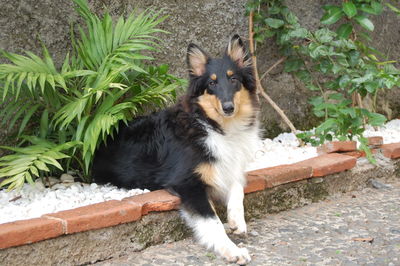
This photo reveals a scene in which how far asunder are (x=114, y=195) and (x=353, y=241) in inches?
65.3

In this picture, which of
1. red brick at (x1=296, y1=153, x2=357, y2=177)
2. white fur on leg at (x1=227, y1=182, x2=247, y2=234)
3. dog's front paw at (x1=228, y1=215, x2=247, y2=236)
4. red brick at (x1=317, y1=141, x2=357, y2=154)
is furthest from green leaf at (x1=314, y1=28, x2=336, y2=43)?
dog's front paw at (x1=228, y1=215, x2=247, y2=236)

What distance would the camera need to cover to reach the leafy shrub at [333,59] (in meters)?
4.66

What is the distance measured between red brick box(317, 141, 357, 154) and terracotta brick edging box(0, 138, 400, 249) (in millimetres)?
504

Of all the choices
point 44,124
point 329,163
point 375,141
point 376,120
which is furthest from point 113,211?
point 375,141

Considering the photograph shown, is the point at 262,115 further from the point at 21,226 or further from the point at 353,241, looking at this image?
the point at 21,226

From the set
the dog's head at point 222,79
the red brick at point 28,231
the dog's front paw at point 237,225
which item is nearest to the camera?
the red brick at point 28,231

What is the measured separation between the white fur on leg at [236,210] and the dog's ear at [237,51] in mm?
890

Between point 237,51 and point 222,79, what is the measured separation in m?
0.32

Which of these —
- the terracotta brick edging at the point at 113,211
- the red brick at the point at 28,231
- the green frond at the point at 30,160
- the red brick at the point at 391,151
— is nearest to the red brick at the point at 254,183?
the terracotta brick edging at the point at 113,211

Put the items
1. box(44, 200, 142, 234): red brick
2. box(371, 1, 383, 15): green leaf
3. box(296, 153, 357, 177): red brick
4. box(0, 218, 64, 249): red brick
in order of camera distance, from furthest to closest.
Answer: box(371, 1, 383, 15): green leaf → box(296, 153, 357, 177): red brick → box(44, 200, 142, 234): red brick → box(0, 218, 64, 249): red brick

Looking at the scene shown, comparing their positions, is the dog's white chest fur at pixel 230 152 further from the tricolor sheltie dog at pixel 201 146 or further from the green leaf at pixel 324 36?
the green leaf at pixel 324 36

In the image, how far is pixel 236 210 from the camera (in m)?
3.53

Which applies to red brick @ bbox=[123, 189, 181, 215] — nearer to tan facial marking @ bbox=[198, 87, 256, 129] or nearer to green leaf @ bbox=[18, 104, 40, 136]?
tan facial marking @ bbox=[198, 87, 256, 129]

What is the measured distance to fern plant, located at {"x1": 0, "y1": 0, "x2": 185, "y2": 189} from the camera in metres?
3.60
